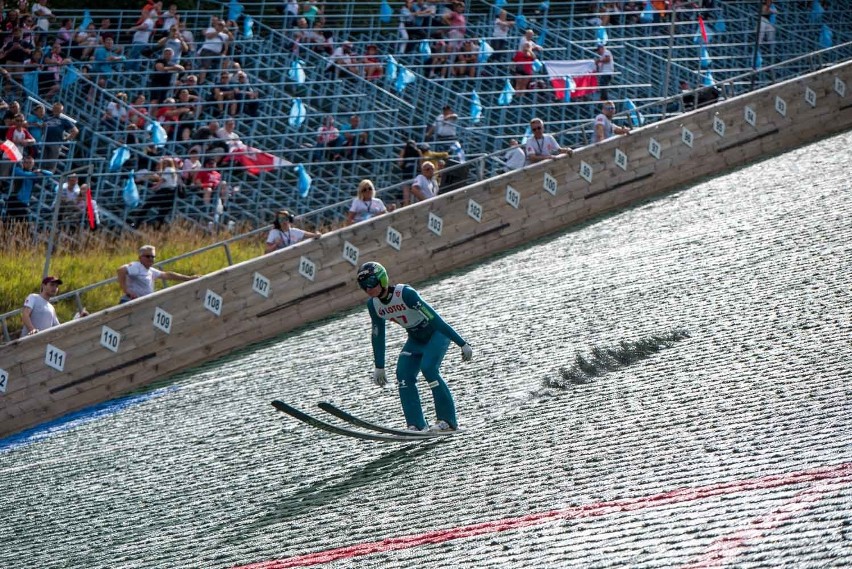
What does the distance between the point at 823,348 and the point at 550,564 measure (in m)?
5.21

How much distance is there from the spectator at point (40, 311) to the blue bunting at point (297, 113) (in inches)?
341

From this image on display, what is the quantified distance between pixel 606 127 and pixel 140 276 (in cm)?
861

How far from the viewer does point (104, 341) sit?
16984 mm

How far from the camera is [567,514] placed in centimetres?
985

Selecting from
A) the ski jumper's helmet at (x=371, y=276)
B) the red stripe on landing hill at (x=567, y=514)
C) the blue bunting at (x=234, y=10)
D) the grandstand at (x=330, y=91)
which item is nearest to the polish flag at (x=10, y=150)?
the grandstand at (x=330, y=91)

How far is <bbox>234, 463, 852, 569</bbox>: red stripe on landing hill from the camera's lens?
9.43m

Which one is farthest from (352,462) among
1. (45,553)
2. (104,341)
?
(104,341)

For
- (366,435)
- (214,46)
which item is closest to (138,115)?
(214,46)

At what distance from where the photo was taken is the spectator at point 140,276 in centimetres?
1731

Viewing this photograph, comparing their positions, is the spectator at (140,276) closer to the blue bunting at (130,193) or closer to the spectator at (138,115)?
the blue bunting at (130,193)

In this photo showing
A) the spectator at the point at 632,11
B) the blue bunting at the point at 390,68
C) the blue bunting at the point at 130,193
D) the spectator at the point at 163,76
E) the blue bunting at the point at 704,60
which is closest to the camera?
the blue bunting at the point at 130,193

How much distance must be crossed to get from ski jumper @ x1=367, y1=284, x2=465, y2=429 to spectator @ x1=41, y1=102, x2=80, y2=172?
424 inches

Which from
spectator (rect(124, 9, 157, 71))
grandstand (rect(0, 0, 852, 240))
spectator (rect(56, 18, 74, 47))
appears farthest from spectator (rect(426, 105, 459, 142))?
spectator (rect(56, 18, 74, 47))

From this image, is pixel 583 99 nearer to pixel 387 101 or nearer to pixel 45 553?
pixel 387 101
